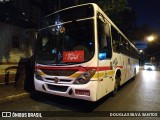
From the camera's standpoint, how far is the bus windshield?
530cm

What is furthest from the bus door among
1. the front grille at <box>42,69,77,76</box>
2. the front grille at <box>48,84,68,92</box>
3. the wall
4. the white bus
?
the wall

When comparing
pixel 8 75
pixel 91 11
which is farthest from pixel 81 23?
pixel 8 75

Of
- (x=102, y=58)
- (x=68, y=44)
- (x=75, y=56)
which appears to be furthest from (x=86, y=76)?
(x=68, y=44)

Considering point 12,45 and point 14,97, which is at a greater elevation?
point 12,45

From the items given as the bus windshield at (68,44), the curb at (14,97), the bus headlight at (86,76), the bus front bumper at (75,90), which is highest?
the bus windshield at (68,44)

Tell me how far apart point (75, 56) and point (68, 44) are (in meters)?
0.57

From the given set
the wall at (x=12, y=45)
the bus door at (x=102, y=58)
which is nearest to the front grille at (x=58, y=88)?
the bus door at (x=102, y=58)

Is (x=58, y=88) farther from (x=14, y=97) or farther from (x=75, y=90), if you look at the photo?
→ (x=14, y=97)

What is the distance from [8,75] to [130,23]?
2894cm

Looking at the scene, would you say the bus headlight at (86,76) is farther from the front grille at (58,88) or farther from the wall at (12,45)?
the wall at (12,45)

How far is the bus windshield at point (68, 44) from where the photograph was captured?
209 inches

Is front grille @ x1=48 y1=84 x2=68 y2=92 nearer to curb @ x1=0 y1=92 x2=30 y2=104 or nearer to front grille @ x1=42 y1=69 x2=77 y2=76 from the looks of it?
front grille @ x1=42 y1=69 x2=77 y2=76

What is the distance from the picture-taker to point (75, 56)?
5.32 meters

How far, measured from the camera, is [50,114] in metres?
5.25
